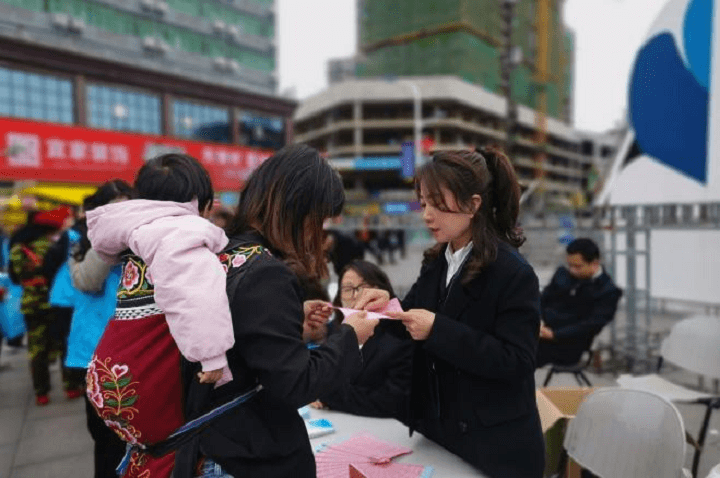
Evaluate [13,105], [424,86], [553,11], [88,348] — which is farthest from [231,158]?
[553,11]

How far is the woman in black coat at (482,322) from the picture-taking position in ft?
5.70

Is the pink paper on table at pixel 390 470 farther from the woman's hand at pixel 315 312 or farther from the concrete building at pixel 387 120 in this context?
the concrete building at pixel 387 120

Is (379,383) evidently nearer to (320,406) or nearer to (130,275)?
(320,406)

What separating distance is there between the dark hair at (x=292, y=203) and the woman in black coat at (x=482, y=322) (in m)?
0.45

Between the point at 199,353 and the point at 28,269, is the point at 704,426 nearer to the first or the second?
the point at 199,353

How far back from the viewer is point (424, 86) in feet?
178

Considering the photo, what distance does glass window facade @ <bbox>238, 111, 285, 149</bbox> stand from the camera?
28562 millimetres

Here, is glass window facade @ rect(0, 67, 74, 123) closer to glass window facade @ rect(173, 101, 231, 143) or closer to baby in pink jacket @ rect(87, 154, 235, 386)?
glass window facade @ rect(173, 101, 231, 143)

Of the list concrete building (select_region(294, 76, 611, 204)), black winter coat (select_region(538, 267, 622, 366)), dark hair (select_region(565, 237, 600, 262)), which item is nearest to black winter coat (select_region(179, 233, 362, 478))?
black winter coat (select_region(538, 267, 622, 366))

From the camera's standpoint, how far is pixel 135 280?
1.50m

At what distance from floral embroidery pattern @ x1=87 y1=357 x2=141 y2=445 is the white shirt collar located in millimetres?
1114

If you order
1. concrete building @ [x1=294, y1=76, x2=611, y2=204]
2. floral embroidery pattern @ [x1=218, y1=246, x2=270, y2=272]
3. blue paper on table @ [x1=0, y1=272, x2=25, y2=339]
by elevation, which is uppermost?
concrete building @ [x1=294, y1=76, x2=611, y2=204]

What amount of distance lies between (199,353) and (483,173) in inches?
43.4

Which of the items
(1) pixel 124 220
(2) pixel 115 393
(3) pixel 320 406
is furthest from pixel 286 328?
(3) pixel 320 406
